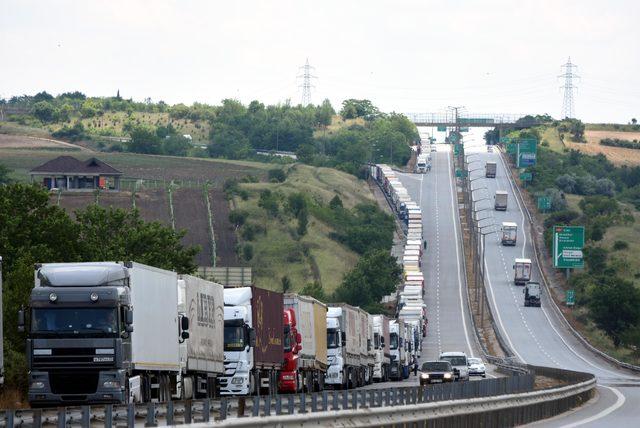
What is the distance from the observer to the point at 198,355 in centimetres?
4253

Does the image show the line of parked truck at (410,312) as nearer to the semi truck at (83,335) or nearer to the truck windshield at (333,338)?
the truck windshield at (333,338)

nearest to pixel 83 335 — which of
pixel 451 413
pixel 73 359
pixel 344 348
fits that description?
pixel 73 359

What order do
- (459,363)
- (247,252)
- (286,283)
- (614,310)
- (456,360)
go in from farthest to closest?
(247,252)
(286,283)
(614,310)
(456,360)
(459,363)

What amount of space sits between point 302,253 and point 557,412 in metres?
133

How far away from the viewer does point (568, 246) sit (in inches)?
6353

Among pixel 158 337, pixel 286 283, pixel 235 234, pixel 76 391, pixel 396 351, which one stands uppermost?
pixel 235 234

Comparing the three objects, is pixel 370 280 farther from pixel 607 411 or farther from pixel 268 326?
pixel 607 411

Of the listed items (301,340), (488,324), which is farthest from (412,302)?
(301,340)

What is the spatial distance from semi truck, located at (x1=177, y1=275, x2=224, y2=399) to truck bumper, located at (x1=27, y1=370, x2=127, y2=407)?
681cm

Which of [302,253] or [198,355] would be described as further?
[302,253]

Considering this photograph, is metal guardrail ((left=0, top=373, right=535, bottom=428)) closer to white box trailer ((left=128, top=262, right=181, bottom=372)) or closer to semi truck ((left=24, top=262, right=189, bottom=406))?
semi truck ((left=24, top=262, right=189, bottom=406))

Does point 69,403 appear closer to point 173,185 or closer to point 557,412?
point 557,412

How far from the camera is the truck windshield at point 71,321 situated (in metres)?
33.9

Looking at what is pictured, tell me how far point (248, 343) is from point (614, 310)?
108 meters
